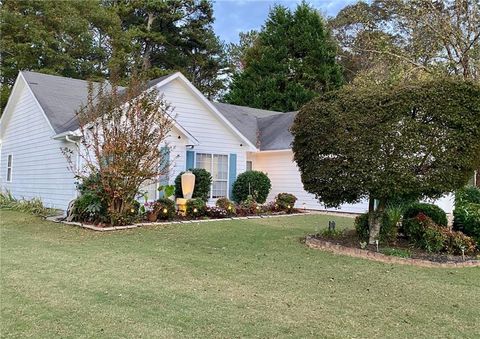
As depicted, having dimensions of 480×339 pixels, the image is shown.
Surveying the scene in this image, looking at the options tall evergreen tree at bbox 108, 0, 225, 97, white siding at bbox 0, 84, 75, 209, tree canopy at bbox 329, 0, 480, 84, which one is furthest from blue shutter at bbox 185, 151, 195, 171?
tall evergreen tree at bbox 108, 0, 225, 97

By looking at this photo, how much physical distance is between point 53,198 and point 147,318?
452 inches

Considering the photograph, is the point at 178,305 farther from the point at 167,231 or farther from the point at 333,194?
the point at 167,231

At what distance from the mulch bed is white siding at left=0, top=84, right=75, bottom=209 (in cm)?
832

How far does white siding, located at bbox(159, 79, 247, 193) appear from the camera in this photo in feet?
49.3

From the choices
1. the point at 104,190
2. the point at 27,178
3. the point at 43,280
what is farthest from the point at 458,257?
the point at 27,178

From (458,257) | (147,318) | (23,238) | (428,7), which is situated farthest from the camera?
(428,7)

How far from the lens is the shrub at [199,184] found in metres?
14.3

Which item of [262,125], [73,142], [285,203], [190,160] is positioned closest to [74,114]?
[73,142]

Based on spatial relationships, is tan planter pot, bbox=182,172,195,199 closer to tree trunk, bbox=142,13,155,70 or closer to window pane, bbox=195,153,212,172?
window pane, bbox=195,153,212,172

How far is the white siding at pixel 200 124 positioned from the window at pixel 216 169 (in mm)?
233

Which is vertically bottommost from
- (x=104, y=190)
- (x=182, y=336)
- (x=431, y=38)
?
(x=182, y=336)

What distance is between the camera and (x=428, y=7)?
15242 mm

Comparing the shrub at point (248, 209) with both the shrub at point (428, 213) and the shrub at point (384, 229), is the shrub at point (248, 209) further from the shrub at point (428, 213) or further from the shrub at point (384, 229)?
the shrub at point (428, 213)

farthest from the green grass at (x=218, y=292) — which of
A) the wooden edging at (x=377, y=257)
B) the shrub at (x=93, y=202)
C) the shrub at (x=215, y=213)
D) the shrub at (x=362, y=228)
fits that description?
the shrub at (x=215, y=213)
